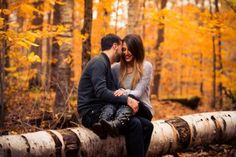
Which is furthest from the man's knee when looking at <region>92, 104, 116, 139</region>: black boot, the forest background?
the forest background

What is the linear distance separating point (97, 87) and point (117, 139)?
0.80 m

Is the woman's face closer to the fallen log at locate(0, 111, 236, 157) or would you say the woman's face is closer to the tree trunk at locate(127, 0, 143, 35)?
the fallen log at locate(0, 111, 236, 157)

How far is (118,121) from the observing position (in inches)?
181

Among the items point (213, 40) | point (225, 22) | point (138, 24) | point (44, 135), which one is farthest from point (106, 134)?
point (213, 40)

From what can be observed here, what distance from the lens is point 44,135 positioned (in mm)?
4590

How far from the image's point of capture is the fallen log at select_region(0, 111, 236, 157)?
4.34 metres

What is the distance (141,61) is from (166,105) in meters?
7.76

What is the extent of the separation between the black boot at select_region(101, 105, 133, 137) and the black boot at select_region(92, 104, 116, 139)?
0.26ft

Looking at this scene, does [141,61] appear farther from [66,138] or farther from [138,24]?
[138,24]

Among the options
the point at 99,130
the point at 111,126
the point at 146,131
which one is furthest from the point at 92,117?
the point at 146,131

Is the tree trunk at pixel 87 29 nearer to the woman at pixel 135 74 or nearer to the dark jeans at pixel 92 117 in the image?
the woman at pixel 135 74

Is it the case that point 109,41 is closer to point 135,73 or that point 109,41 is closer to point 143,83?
point 135,73

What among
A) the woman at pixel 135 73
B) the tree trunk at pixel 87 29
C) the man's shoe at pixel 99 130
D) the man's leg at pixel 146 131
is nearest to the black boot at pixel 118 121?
the man's shoe at pixel 99 130

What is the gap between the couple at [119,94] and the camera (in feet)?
15.5
